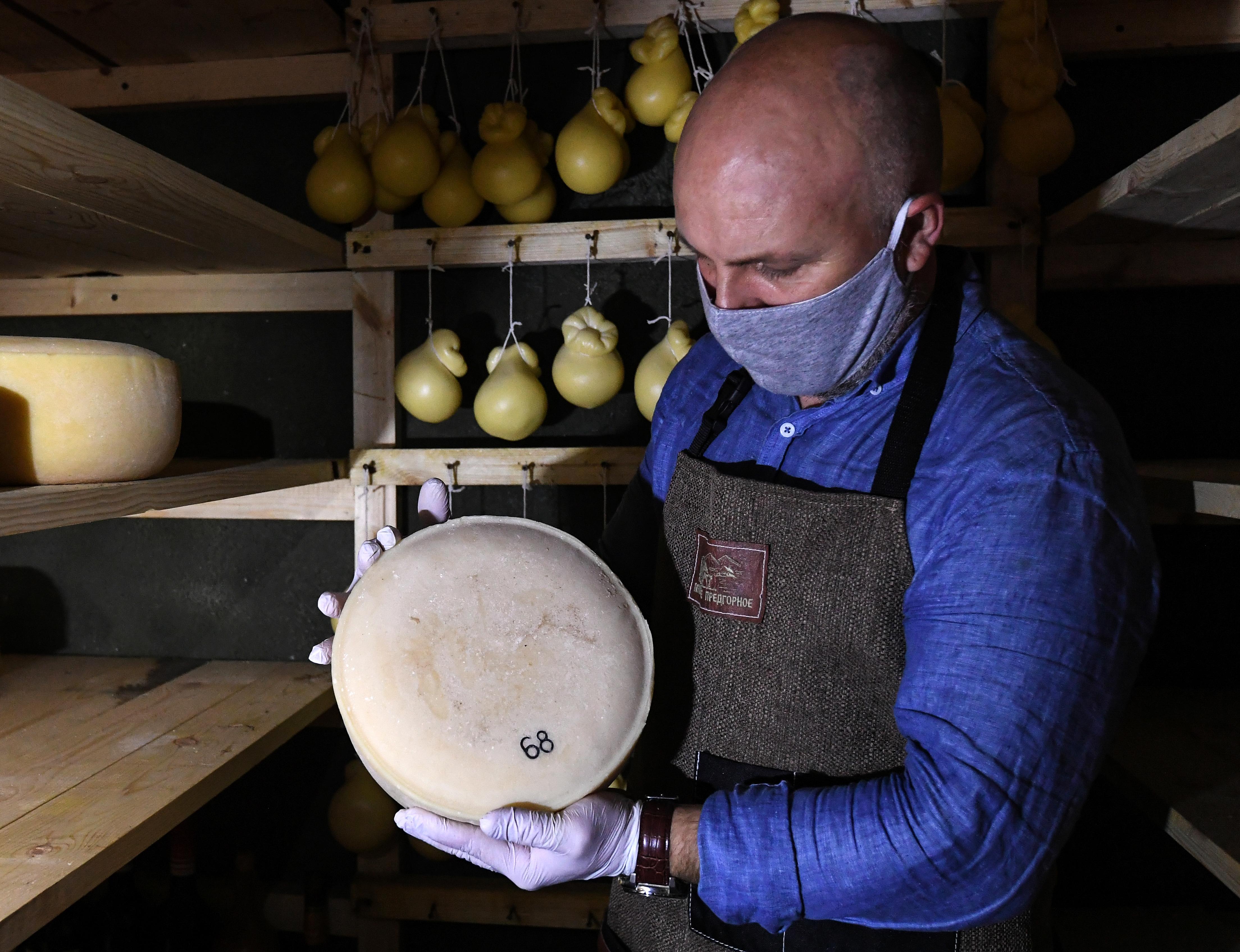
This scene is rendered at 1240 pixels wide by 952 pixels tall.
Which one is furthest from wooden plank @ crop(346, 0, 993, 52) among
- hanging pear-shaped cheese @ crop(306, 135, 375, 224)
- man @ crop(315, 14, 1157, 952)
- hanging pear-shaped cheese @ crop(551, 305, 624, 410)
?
man @ crop(315, 14, 1157, 952)

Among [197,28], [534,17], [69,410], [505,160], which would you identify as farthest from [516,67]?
[69,410]

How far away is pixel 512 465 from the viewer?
163 centimetres

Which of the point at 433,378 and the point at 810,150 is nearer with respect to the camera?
the point at 810,150

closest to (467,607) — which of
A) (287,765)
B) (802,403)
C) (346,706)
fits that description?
(346,706)

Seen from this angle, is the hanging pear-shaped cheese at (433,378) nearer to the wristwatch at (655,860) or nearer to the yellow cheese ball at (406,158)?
the yellow cheese ball at (406,158)

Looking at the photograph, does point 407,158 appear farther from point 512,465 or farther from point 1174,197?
point 1174,197

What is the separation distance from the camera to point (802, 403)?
3.34 feet

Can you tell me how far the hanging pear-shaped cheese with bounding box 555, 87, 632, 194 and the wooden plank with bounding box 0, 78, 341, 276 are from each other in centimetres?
48

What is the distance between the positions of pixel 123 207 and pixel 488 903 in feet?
4.64

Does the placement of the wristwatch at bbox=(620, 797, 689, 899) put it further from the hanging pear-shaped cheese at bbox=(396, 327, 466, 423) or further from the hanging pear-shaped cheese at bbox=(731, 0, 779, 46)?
the hanging pear-shaped cheese at bbox=(731, 0, 779, 46)

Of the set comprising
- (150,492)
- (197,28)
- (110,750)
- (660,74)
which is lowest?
(110,750)

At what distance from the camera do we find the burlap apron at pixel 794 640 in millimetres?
871

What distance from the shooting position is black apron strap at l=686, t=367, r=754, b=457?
3.66 ft

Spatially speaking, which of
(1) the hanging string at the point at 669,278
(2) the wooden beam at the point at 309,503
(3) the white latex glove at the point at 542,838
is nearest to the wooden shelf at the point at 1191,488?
(3) the white latex glove at the point at 542,838
